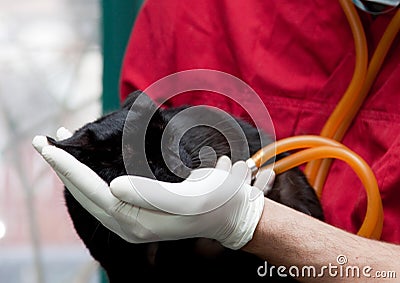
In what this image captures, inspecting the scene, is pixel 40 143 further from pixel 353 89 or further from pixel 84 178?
pixel 353 89

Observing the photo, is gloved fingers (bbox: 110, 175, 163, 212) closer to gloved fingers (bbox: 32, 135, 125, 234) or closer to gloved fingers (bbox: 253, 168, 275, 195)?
gloved fingers (bbox: 32, 135, 125, 234)

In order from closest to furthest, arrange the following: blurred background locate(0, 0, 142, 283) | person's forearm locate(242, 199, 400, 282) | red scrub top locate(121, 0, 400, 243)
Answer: person's forearm locate(242, 199, 400, 282)
red scrub top locate(121, 0, 400, 243)
blurred background locate(0, 0, 142, 283)

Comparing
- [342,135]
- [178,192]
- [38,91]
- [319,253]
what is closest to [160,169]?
[178,192]

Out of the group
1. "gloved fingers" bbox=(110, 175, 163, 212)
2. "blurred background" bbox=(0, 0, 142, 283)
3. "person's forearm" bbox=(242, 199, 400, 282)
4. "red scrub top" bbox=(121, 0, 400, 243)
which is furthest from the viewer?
"blurred background" bbox=(0, 0, 142, 283)

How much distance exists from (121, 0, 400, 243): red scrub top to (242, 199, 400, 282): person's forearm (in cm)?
13

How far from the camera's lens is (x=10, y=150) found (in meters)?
1.44

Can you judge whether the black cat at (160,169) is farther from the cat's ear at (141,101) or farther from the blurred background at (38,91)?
the blurred background at (38,91)

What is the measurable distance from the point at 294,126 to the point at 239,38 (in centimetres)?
16

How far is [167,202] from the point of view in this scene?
60 cm

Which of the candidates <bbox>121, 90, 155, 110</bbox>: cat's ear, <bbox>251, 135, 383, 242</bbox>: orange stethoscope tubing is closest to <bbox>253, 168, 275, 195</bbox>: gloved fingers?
<bbox>251, 135, 383, 242</bbox>: orange stethoscope tubing

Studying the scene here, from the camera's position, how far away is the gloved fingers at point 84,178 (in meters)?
0.60

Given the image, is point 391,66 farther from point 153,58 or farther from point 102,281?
point 102,281

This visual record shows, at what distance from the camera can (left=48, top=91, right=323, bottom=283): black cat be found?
65 centimetres

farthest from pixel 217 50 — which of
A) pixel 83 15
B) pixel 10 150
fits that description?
pixel 10 150
